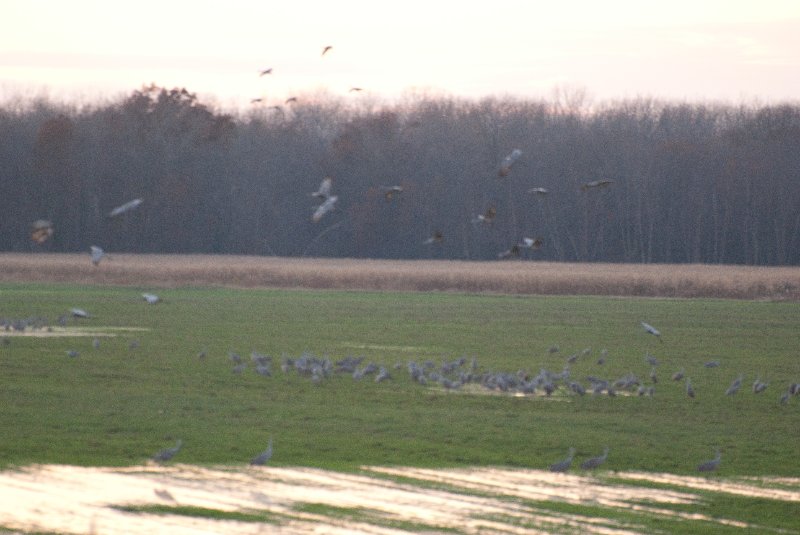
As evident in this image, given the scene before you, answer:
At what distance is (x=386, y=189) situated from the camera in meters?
88.5

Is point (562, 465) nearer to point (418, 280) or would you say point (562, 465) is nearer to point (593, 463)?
point (593, 463)

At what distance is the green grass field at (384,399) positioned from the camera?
16703mm

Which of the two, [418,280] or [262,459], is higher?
[418,280]

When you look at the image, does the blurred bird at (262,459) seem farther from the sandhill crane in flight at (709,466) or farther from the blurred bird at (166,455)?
the sandhill crane in flight at (709,466)

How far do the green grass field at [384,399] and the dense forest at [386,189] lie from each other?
5092 centimetres

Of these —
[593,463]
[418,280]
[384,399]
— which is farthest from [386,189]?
[593,463]

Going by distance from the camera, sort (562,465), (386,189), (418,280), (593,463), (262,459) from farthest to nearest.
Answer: (386,189) < (418,280) < (593,463) < (562,465) < (262,459)

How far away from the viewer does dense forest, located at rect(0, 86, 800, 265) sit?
91.6m

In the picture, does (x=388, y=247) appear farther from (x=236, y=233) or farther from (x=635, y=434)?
(x=635, y=434)

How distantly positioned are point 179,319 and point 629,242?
57650mm

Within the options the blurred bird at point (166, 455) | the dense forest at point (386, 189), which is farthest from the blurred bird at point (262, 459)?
the dense forest at point (386, 189)

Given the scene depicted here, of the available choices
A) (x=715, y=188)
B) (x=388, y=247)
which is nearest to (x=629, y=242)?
(x=715, y=188)

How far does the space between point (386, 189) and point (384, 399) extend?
67.1 metres

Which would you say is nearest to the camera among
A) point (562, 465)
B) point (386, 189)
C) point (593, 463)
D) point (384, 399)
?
point (562, 465)
